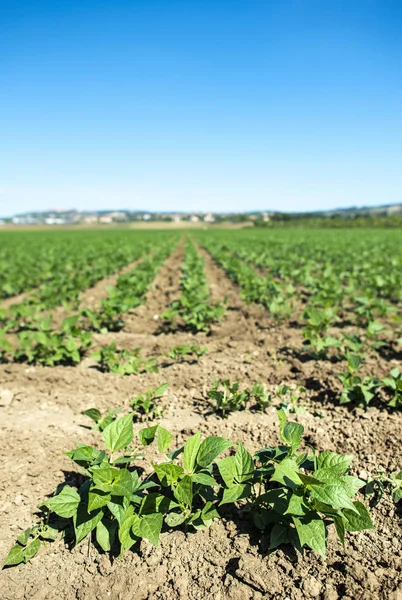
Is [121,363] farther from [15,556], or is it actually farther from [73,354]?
[15,556]

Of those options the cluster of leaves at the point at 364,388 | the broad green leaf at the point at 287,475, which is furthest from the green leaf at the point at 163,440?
the cluster of leaves at the point at 364,388

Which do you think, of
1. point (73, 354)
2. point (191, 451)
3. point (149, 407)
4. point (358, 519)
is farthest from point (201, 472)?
point (73, 354)

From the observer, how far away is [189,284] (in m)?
8.24

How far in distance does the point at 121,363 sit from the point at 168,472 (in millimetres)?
2601

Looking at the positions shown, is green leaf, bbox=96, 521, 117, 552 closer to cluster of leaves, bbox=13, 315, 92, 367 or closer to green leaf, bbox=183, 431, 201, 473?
green leaf, bbox=183, 431, 201, 473

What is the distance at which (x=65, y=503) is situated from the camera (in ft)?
6.75

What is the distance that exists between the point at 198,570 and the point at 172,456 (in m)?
0.60

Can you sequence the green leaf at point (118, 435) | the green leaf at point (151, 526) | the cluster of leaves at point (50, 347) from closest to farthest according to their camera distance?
the green leaf at point (151, 526), the green leaf at point (118, 435), the cluster of leaves at point (50, 347)

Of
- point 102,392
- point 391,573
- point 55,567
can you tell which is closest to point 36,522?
point 55,567

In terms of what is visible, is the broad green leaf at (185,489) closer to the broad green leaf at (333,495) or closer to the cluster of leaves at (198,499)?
the cluster of leaves at (198,499)

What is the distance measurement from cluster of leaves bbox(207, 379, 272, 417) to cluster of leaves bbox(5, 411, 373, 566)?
1056 mm

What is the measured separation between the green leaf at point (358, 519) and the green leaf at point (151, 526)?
38.3 inches

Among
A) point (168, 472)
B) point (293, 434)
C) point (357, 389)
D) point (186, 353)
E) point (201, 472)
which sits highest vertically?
point (293, 434)

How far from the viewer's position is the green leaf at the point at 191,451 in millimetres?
2137
